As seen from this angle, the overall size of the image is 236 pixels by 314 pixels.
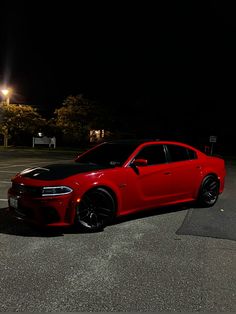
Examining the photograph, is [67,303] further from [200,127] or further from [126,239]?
[200,127]

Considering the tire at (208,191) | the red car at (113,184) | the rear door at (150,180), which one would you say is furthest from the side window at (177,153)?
the tire at (208,191)

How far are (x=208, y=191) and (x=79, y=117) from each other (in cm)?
3797

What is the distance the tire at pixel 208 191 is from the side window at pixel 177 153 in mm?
698

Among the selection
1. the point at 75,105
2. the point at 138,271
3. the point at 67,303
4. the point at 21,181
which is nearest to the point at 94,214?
the point at 21,181

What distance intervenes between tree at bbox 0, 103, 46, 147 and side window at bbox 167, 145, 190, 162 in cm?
3525

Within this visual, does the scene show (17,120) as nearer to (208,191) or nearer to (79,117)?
(79,117)

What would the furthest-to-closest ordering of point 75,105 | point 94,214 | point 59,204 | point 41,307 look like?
point 75,105, point 94,214, point 59,204, point 41,307

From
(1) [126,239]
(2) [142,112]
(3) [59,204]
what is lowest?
(1) [126,239]

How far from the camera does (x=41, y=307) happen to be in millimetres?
3336

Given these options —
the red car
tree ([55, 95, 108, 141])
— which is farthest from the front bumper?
tree ([55, 95, 108, 141])

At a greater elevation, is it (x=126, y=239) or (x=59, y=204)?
(x=59, y=204)

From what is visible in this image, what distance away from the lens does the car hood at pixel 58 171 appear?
584 centimetres

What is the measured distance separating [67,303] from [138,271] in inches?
41.2

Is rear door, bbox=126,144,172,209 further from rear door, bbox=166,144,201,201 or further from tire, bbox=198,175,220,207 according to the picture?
tire, bbox=198,175,220,207
